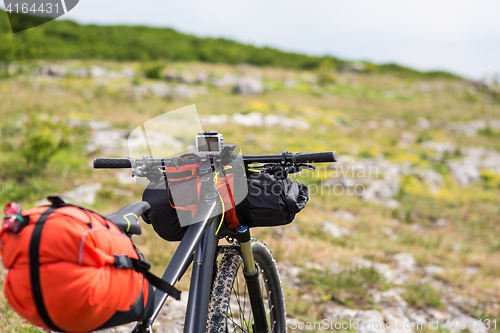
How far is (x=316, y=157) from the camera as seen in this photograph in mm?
1908

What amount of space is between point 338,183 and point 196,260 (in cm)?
775

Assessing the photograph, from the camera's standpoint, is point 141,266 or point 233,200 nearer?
point 141,266

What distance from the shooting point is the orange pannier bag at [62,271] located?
109 cm

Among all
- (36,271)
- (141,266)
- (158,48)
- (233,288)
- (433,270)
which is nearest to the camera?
(36,271)

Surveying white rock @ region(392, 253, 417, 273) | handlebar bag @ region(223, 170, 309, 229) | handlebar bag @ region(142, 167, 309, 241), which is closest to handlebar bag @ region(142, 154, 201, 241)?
handlebar bag @ region(142, 167, 309, 241)

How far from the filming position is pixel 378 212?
25.8 feet

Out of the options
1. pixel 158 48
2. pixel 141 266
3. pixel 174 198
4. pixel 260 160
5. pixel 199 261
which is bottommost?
pixel 199 261

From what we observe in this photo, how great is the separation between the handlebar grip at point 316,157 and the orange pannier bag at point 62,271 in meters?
1.01

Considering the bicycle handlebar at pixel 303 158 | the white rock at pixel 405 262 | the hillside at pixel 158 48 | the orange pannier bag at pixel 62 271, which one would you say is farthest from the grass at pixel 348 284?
the hillside at pixel 158 48

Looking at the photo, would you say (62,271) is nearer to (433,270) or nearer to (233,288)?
(233,288)

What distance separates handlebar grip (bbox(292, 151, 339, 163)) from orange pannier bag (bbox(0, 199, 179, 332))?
1.01 meters

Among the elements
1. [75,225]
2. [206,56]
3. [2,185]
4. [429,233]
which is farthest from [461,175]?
[206,56]

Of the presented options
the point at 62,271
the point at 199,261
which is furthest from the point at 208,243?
the point at 62,271

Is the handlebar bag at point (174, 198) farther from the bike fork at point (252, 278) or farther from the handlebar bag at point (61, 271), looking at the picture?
the handlebar bag at point (61, 271)
